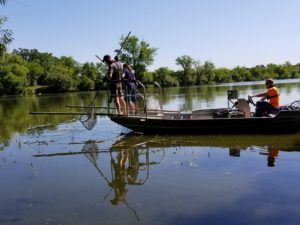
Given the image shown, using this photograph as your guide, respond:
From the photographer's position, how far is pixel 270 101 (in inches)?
527

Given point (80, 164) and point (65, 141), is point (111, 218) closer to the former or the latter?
point (80, 164)

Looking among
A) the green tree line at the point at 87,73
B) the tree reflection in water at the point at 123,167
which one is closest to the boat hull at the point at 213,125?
the tree reflection in water at the point at 123,167

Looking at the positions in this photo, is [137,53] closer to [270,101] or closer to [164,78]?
[164,78]

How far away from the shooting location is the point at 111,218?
612cm

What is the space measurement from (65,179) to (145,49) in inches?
3490

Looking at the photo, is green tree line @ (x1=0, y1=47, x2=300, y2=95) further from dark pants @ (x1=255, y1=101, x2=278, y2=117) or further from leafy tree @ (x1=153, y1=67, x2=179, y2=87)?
dark pants @ (x1=255, y1=101, x2=278, y2=117)


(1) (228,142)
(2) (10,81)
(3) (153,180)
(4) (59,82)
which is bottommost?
(3) (153,180)

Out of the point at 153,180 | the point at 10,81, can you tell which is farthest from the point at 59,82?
the point at 153,180

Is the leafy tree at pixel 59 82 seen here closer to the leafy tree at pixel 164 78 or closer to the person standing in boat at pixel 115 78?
the leafy tree at pixel 164 78

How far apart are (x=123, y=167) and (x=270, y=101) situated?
251 inches

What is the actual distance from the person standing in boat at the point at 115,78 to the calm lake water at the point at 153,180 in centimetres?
145

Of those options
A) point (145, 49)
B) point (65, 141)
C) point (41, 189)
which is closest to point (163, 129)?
point (65, 141)

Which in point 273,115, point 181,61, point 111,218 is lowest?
point 111,218

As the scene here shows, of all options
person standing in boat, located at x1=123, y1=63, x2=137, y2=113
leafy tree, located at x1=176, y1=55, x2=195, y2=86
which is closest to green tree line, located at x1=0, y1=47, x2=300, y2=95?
leafy tree, located at x1=176, y1=55, x2=195, y2=86
